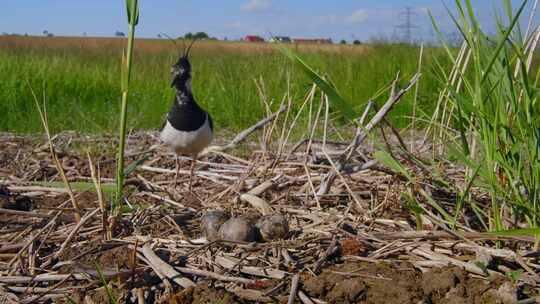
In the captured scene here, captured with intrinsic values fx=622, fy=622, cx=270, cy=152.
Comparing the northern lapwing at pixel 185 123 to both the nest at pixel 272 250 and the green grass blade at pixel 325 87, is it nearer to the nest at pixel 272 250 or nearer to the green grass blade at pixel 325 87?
the nest at pixel 272 250

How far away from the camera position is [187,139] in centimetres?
334

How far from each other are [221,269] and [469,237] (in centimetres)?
72

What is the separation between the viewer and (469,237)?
5.82 feet

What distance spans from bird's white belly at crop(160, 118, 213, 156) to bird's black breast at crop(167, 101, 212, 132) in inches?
1.0

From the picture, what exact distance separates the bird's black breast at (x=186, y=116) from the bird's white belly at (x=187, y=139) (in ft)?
0.09

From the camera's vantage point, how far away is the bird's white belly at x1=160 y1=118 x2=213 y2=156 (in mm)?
3332

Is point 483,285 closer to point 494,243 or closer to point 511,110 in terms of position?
point 494,243

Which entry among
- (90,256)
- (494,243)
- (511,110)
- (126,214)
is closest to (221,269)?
(90,256)

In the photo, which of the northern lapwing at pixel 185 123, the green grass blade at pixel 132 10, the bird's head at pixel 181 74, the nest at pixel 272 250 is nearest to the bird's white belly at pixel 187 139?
the northern lapwing at pixel 185 123

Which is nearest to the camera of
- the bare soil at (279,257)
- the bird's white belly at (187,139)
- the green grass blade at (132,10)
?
the bare soil at (279,257)

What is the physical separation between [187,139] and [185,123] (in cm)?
16

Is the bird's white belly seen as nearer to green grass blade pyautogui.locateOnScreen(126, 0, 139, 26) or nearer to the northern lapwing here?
the northern lapwing

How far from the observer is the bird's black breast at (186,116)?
347cm

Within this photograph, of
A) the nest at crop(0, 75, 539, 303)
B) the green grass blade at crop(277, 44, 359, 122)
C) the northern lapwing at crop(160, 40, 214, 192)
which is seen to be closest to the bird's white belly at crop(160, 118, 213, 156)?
the northern lapwing at crop(160, 40, 214, 192)
